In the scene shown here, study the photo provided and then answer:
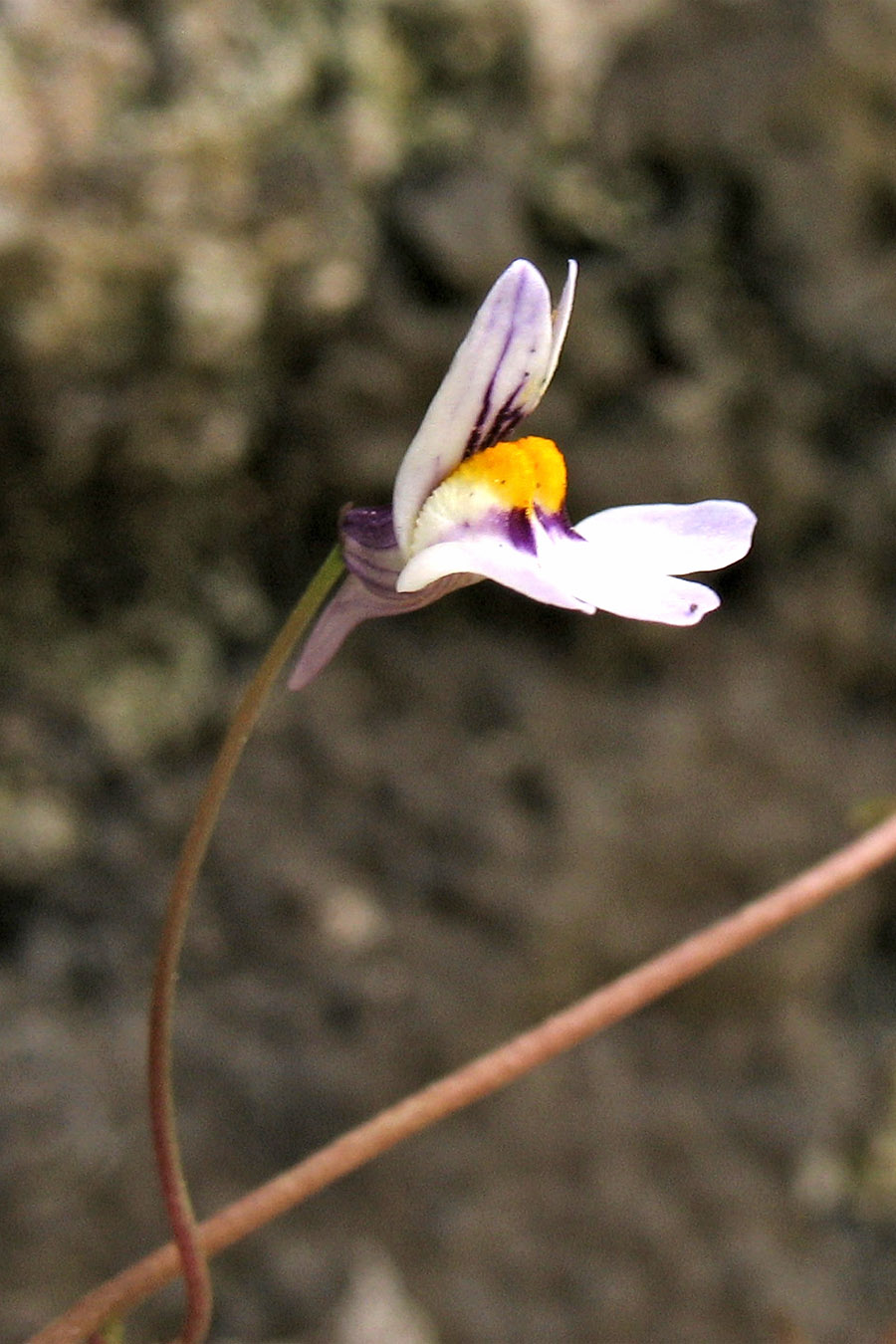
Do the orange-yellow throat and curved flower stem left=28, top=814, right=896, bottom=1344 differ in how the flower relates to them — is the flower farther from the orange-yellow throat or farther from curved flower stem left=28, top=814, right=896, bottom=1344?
curved flower stem left=28, top=814, right=896, bottom=1344

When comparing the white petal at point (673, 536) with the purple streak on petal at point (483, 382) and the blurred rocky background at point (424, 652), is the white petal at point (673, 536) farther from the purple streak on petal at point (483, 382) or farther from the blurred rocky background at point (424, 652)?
the blurred rocky background at point (424, 652)

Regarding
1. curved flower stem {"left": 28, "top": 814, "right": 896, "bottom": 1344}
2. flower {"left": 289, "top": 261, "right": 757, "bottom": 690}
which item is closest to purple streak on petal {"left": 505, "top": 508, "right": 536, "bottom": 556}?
flower {"left": 289, "top": 261, "right": 757, "bottom": 690}

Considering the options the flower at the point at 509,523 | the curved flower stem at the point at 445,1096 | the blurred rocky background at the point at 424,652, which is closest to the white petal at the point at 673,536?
the flower at the point at 509,523

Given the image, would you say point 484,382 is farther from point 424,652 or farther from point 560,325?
point 424,652

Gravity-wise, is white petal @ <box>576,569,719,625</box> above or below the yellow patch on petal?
below

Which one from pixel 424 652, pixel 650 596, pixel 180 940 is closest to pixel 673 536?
pixel 650 596

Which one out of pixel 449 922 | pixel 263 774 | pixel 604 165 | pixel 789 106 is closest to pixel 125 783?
pixel 263 774
